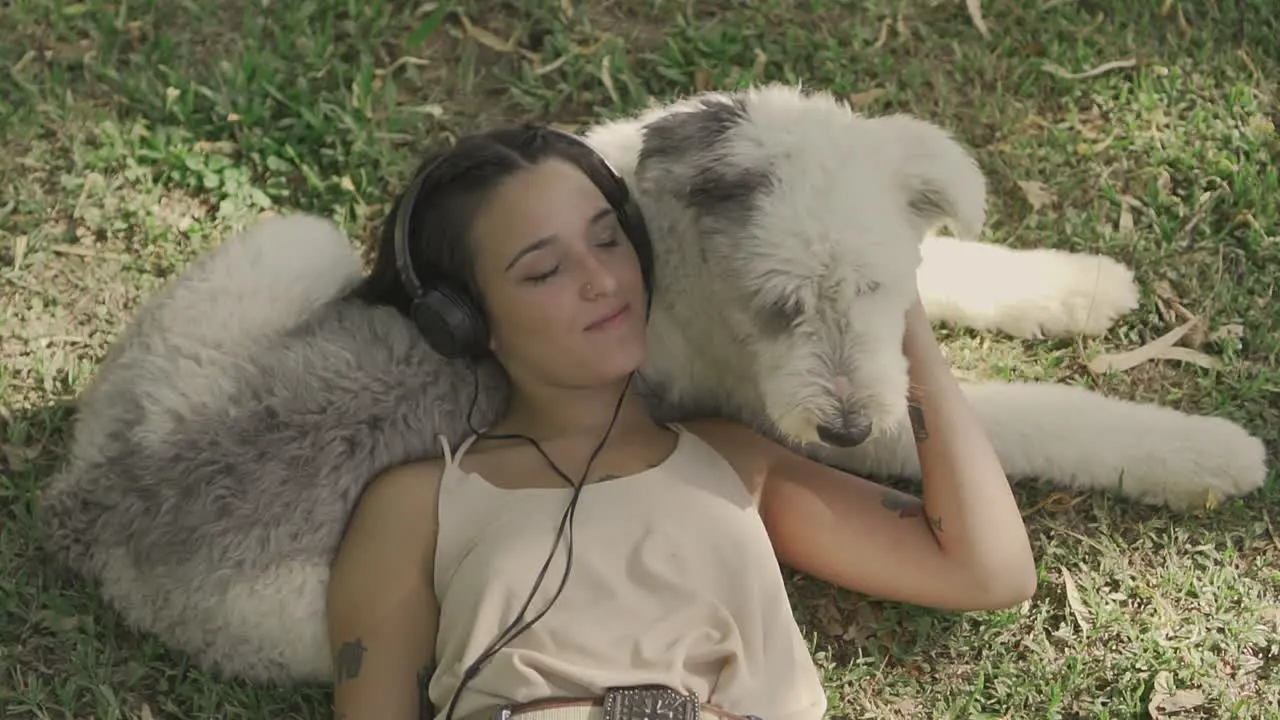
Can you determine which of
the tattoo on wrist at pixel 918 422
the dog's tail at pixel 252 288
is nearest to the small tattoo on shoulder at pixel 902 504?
the tattoo on wrist at pixel 918 422

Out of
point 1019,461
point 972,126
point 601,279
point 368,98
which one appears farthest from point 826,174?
point 368,98

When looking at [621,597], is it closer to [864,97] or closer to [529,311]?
[529,311]

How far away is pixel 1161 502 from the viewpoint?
3.12m

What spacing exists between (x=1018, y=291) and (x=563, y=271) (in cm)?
147

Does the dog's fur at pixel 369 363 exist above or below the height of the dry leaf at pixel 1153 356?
above

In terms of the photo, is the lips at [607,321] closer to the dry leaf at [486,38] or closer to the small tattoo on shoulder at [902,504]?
the small tattoo on shoulder at [902,504]

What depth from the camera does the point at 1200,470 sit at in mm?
3062

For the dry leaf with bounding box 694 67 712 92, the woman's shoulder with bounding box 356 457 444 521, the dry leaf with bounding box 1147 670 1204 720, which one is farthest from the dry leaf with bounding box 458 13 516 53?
the dry leaf with bounding box 1147 670 1204 720

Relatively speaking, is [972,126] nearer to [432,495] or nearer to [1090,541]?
[1090,541]

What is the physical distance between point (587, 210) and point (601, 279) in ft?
0.54

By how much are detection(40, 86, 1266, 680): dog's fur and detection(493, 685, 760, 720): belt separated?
0.53m

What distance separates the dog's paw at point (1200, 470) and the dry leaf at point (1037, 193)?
2.89 ft

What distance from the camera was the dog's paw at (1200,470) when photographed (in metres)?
3.06

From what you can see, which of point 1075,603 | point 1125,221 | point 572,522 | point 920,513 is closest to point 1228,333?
point 1125,221
